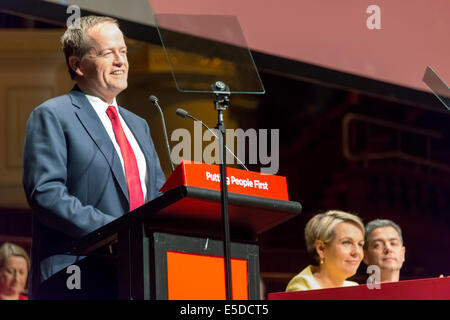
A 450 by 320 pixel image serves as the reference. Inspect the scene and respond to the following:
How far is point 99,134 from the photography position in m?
2.72

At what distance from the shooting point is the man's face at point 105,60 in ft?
9.20

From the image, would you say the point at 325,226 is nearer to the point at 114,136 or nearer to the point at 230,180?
the point at 114,136

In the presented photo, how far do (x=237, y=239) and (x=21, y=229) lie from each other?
5856 mm

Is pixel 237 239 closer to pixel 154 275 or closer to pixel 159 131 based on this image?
pixel 154 275

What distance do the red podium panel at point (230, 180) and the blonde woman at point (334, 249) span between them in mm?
1311

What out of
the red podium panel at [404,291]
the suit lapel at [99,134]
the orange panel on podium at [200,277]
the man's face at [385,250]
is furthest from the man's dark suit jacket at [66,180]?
the man's face at [385,250]

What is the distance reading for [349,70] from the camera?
4797 millimetres

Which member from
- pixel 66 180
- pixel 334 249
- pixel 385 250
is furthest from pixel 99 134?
pixel 385 250

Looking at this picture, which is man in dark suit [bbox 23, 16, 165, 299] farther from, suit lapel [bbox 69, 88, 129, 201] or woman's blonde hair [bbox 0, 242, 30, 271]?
woman's blonde hair [bbox 0, 242, 30, 271]

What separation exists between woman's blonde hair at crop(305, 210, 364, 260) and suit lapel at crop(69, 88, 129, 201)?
1.50 m

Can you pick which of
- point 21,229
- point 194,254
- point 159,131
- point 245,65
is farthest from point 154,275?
point 21,229

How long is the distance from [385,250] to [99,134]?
1863 millimetres

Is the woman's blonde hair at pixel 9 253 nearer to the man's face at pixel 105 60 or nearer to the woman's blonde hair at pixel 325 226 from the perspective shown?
the woman's blonde hair at pixel 325 226

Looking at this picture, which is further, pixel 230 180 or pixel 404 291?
pixel 404 291
